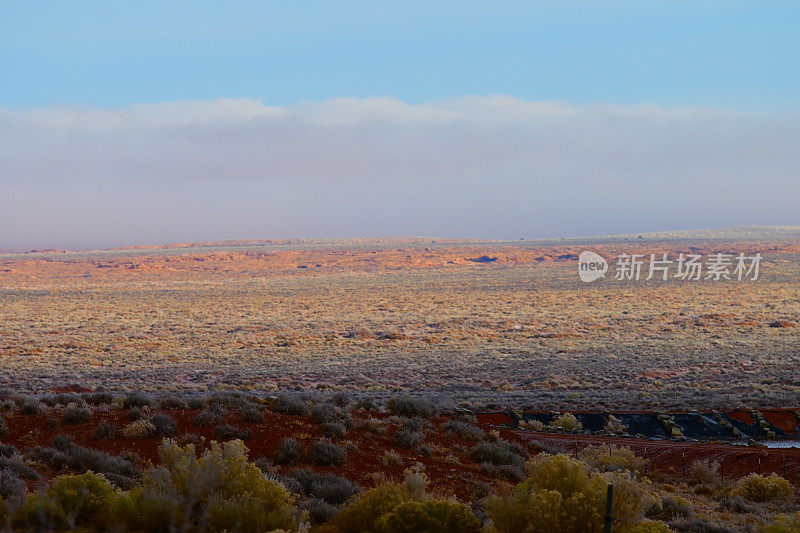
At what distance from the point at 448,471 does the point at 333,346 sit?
76.3 ft

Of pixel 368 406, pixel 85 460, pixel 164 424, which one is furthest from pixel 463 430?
pixel 85 460

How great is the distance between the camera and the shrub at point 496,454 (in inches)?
486

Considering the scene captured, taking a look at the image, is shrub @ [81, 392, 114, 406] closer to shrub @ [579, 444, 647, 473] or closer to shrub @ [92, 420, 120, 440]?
shrub @ [92, 420, 120, 440]

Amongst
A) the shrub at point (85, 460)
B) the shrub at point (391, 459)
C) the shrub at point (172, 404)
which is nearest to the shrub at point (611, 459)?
the shrub at point (391, 459)

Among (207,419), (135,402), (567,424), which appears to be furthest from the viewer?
(567,424)

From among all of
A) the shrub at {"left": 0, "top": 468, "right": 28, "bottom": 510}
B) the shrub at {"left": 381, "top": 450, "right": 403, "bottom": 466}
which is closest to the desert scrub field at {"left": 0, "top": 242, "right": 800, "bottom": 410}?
the shrub at {"left": 381, "top": 450, "right": 403, "bottom": 466}

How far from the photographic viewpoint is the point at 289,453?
1093cm

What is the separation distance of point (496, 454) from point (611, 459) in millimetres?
2154

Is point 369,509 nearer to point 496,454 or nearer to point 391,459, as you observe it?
point 391,459

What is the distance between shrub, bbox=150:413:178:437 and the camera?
11516 millimetres

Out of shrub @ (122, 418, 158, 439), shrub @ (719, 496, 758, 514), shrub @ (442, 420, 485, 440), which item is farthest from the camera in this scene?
shrub @ (442, 420, 485, 440)

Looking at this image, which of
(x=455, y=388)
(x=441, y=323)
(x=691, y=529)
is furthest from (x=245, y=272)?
(x=691, y=529)

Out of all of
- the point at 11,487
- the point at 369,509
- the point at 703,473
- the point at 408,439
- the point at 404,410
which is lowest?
the point at 703,473

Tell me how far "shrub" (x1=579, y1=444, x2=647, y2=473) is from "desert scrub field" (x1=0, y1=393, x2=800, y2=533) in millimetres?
41
